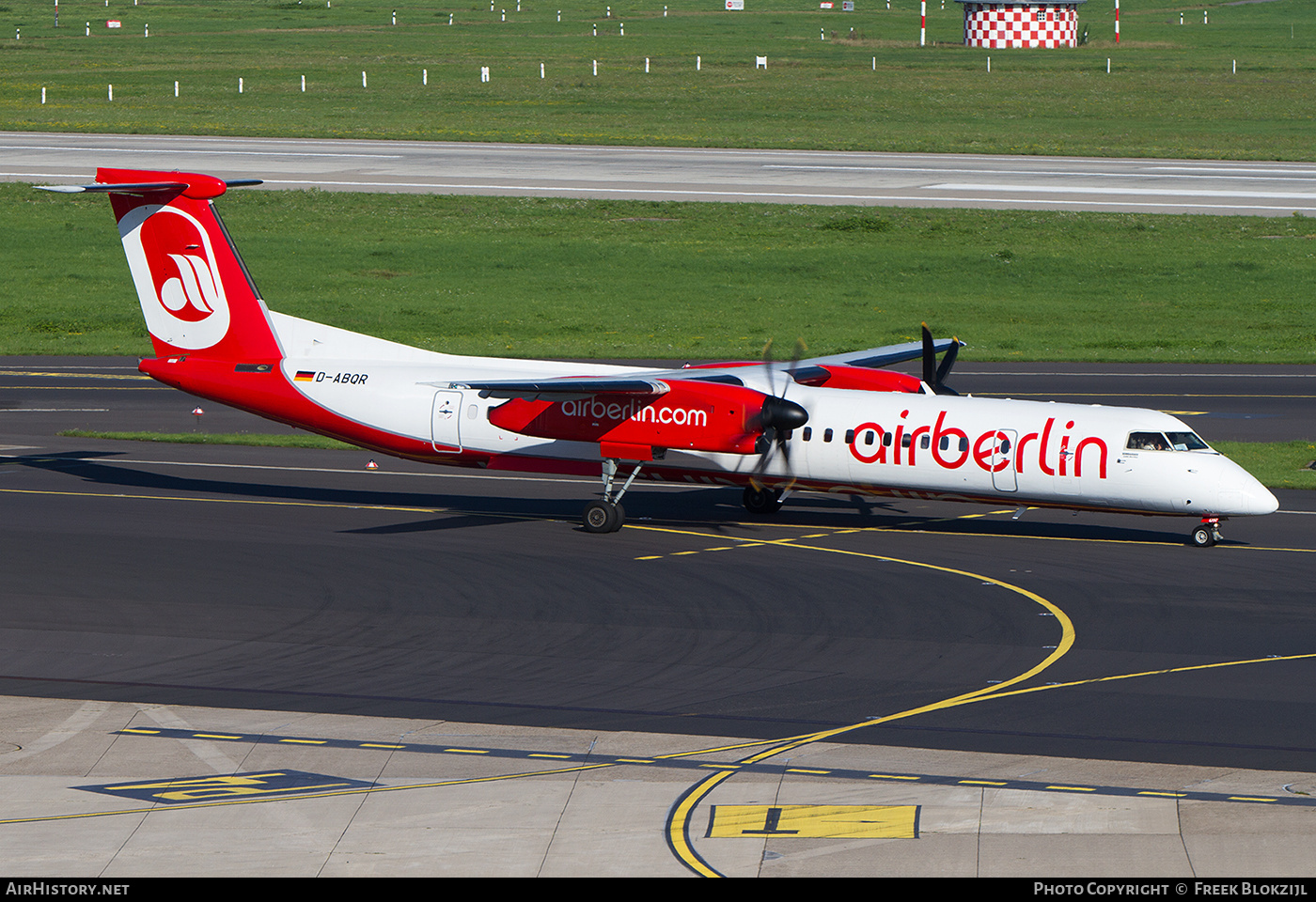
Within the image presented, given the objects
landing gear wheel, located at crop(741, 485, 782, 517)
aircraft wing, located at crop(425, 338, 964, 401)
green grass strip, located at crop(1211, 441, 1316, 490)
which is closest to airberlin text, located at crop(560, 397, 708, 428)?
aircraft wing, located at crop(425, 338, 964, 401)

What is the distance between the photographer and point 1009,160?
7744cm

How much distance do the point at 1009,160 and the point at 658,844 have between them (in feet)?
221

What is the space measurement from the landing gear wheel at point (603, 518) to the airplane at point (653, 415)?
0.10ft

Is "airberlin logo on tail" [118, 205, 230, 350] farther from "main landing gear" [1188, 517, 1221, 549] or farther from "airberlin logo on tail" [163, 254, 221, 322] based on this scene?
"main landing gear" [1188, 517, 1221, 549]

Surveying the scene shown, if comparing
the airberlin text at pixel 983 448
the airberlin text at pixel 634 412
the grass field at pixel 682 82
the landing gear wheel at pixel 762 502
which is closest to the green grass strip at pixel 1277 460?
the airberlin text at pixel 983 448

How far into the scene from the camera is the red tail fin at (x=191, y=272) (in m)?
30.7

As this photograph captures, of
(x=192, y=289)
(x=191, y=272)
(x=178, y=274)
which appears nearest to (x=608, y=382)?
(x=192, y=289)

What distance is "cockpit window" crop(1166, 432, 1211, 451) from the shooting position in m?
26.7

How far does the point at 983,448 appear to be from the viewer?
27.3m

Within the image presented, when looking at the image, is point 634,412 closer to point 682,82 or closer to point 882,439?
point 882,439

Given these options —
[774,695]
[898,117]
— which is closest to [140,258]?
[774,695]

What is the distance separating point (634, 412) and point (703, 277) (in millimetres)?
30938

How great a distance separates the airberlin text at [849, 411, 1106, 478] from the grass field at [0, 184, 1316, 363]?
1965cm

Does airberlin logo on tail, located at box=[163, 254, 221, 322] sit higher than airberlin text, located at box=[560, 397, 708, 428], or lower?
higher
